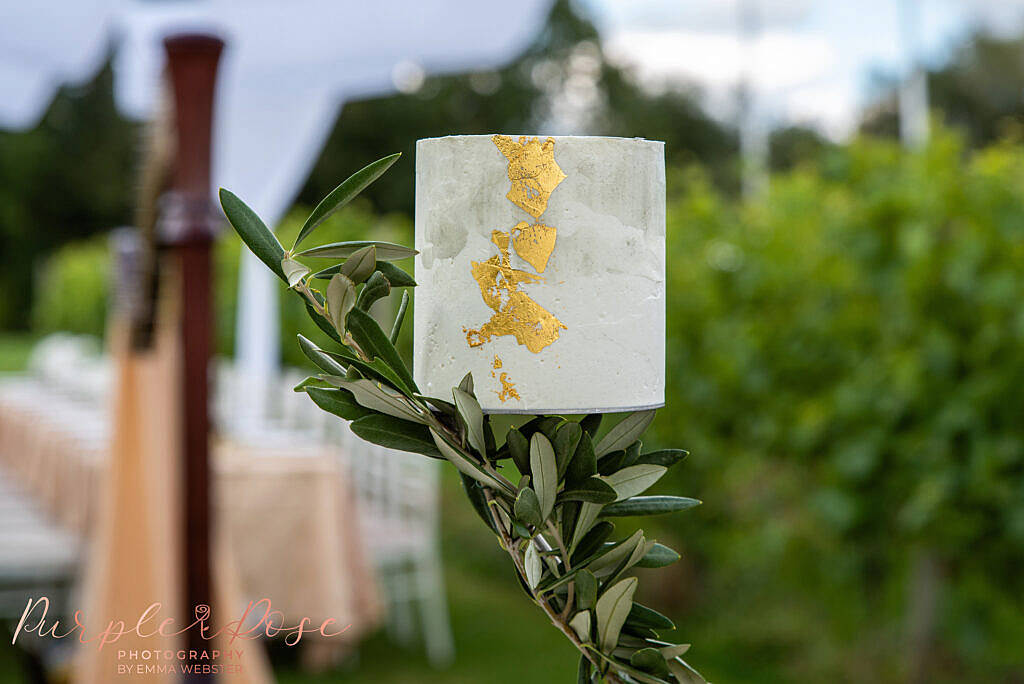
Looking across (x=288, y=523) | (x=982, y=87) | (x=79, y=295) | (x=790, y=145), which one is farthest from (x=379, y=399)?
(x=79, y=295)

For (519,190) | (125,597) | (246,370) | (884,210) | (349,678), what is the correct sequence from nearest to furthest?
(519,190) < (125,597) < (884,210) < (349,678) < (246,370)

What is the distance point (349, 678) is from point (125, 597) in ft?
4.87

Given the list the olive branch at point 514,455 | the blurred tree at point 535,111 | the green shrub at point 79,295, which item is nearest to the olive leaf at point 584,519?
the olive branch at point 514,455

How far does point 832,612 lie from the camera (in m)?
2.66

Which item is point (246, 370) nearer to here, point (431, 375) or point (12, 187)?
point (431, 375)

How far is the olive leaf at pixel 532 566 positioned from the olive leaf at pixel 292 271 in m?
0.16

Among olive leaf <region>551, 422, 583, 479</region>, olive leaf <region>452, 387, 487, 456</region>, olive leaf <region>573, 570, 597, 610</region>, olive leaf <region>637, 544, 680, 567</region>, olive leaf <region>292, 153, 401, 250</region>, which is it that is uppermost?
olive leaf <region>292, 153, 401, 250</region>

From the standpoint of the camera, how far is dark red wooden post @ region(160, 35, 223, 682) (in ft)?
4.90

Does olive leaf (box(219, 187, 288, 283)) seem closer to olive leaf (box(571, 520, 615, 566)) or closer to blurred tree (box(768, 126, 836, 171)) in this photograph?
olive leaf (box(571, 520, 615, 566))

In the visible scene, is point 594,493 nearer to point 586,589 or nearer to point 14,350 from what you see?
point 586,589

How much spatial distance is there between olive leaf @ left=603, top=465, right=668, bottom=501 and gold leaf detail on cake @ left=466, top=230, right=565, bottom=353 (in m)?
0.09

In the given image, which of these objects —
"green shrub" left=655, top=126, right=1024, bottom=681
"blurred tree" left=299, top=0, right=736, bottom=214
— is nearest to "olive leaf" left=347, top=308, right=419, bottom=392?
"green shrub" left=655, top=126, right=1024, bottom=681

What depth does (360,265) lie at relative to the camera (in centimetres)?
50

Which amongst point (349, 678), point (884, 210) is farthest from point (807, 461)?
point (349, 678)
